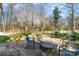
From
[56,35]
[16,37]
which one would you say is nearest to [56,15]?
[56,35]

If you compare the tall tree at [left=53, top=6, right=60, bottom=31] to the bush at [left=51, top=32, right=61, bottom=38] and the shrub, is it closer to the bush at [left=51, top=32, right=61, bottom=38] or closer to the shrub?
the bush at [left=51, top=32, right=61, bottom=38]

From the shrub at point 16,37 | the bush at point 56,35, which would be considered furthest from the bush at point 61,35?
the shrub at point 16,37

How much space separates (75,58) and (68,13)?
0.35m

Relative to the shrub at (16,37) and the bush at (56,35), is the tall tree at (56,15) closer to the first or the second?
the bush at (56,35)

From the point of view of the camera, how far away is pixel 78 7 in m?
1.45

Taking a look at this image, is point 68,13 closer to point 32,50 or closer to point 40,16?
point 40,16

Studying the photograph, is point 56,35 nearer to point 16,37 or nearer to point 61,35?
point 61,35

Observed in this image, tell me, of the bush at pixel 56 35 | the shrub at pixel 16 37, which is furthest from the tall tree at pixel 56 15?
the shrub at pixel 16 37

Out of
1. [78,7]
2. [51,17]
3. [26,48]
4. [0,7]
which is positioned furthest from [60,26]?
[0,7]

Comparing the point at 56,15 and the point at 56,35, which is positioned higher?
the point at 56,15

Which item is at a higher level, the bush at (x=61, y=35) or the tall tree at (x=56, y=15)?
the tall tree at (x=56, y=15)

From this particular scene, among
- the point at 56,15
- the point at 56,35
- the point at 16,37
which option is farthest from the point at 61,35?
the point at 16,37

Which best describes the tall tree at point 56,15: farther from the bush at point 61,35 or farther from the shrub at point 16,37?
the shrub at point 16,37

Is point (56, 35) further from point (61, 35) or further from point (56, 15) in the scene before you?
point (56, 15)
